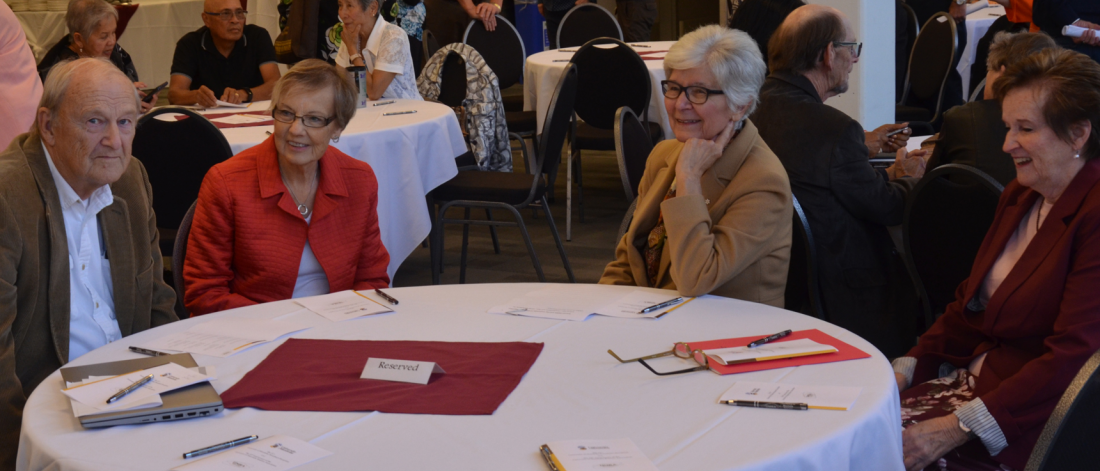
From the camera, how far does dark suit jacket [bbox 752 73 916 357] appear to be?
8.91ft

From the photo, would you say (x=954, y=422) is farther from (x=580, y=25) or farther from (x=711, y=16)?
(x=711, y=16)

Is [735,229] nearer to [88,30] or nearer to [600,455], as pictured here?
[600,455]

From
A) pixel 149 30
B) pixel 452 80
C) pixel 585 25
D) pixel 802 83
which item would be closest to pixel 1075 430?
pixel 802 83

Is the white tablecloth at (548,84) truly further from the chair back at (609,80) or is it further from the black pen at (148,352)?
the black pen at (148,352)

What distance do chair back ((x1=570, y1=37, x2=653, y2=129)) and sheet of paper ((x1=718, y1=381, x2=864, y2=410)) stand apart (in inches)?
152

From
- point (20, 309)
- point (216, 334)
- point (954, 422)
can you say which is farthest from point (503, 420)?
point (20, 309)

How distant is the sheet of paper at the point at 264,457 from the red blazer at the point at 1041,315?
1.27 metres

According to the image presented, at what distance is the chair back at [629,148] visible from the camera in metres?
3.28

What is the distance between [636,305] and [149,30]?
901 cm

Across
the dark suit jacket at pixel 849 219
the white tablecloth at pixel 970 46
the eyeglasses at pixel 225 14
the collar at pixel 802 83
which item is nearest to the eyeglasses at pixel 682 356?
the dark suit jacket at pixel 849 219

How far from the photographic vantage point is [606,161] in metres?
7.92

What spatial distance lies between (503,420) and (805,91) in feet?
6.14

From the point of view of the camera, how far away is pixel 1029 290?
1831mm

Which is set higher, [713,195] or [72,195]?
[72,195]
